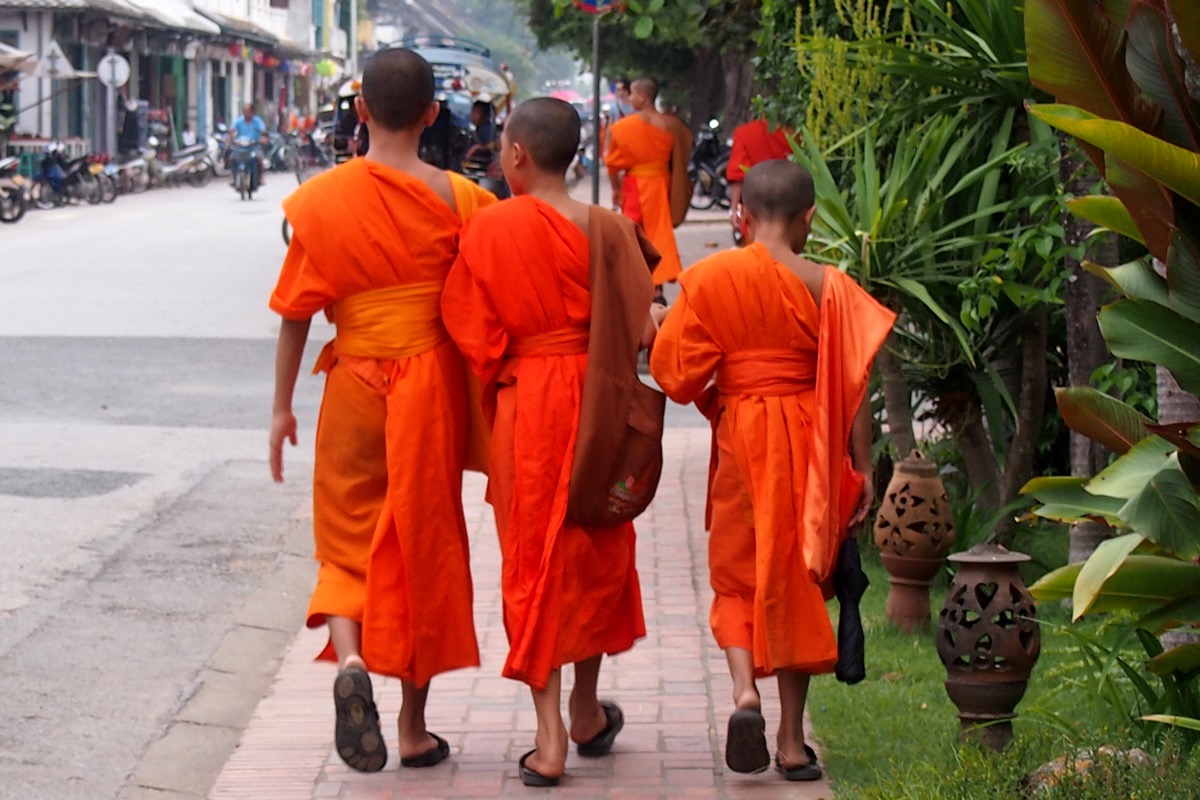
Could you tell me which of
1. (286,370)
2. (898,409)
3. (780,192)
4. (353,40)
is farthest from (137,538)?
(353,40)

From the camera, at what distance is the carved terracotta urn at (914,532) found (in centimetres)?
550

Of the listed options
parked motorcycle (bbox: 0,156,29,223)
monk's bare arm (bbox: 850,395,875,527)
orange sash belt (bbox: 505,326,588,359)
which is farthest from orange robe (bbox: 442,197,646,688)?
parked motorcycle (bbox: 0,156,29,223)

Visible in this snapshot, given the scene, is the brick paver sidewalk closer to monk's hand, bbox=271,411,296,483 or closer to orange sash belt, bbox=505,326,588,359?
monk's hand, bbox=271,411,296,483

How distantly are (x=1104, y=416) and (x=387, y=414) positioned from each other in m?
1.68

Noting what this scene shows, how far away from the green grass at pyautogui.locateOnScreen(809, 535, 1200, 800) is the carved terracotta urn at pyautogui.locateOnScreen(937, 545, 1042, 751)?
0.07 meters

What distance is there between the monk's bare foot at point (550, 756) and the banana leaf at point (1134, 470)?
58.9 inches

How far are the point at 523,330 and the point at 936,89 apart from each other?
285 centimetres

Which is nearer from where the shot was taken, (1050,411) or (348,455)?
(348,455)

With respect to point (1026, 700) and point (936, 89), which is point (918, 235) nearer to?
point (936, 89)

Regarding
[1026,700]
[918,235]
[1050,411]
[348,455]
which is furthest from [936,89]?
[348,455]

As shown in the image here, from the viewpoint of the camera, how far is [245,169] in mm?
32250

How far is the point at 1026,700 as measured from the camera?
4.91 m

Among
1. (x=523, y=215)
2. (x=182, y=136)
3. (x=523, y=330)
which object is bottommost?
(x=182, y=136)

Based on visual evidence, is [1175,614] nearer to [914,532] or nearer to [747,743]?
[747,743]
